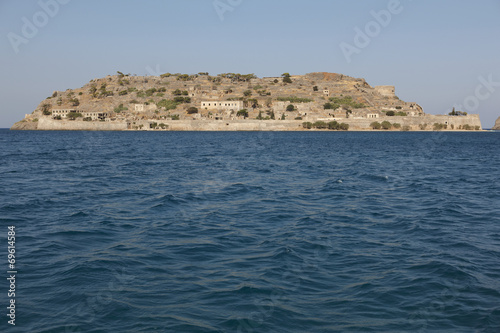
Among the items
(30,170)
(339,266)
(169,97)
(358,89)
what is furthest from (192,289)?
(358,89)

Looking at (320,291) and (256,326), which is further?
(320,291)

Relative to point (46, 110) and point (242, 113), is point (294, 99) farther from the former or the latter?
point (46, 110)

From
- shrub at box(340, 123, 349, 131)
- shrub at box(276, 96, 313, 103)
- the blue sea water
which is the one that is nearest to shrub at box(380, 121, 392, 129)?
shrub at box(340, 123, 349, 131)

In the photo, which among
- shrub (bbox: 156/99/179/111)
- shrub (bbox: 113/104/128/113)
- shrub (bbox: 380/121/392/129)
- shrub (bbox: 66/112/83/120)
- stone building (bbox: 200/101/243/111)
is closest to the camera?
shrub (bbox: 380/121/392/129)

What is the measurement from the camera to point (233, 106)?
12462 centimetres

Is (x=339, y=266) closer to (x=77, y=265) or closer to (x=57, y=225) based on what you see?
(x=77, y=265)

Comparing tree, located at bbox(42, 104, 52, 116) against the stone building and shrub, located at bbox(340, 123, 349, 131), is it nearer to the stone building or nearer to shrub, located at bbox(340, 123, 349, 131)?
the stone building

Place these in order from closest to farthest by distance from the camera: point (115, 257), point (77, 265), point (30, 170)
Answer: point (77, 265), point (115, 257), point (30, 170)

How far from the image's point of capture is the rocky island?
113 meters

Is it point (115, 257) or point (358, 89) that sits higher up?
point (358, 89)

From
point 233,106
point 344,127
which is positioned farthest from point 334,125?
point 233,106

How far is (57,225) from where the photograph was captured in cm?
1217

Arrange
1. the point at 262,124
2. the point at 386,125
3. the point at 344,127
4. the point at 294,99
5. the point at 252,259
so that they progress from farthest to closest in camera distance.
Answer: the point at 294,99 → the point at 344,127 → the point at 386,125 → the point at 262,124 → the point at 252,259

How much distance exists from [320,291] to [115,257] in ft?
15.1
